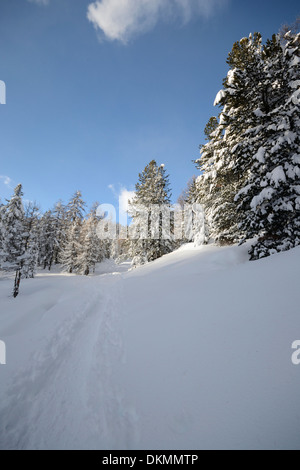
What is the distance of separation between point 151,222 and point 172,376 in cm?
1628

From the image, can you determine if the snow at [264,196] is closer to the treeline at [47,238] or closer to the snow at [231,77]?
the snow at [231,77]

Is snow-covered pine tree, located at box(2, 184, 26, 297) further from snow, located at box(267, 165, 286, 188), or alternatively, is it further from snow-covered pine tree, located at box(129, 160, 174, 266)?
snow, located at box(267, 165, 286, 188)

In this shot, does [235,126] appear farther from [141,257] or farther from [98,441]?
[141,257]

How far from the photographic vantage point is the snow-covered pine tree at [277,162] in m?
6.68

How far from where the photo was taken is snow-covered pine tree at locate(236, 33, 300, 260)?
668 centimetres

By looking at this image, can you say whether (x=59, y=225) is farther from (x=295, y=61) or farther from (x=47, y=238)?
(x=295, y=61)

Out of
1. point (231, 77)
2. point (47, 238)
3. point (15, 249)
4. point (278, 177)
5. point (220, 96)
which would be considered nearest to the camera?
point (278, 177)

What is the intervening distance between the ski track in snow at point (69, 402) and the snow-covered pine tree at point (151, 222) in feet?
46.8

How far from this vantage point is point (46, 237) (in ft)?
122

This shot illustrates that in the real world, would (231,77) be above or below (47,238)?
above

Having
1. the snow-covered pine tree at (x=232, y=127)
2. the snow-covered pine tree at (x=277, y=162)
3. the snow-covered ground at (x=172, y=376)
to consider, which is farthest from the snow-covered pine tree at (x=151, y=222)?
the snow-covered ground at (x=172, y=376)

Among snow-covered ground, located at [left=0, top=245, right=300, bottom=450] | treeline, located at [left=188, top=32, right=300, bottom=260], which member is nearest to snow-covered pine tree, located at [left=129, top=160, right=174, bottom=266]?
treeline, located at [left=188, top=32, right=300, bottom=260]

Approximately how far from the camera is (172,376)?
2.98 metres

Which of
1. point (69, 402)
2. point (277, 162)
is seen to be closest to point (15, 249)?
point (69, 402)
